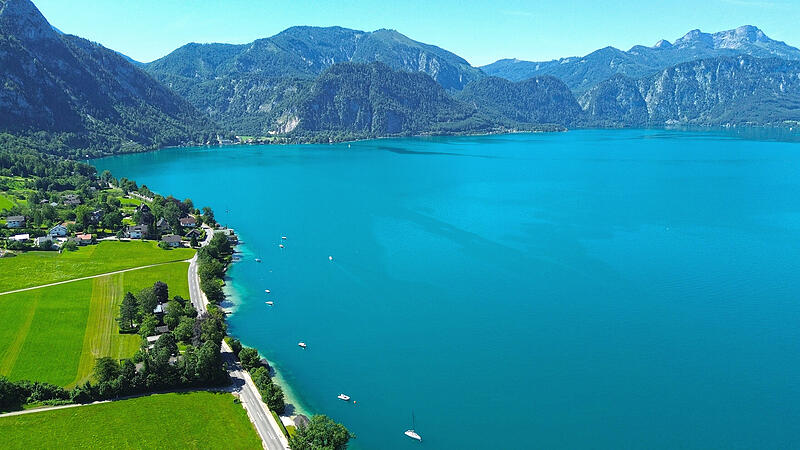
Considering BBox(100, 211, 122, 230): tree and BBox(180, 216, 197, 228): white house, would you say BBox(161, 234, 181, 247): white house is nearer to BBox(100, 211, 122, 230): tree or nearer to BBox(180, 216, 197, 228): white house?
BBox(180, 216, 197, 228): white house

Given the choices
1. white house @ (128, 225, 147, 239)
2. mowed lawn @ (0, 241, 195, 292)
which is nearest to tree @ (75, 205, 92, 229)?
white house @ (128, 225, 147, 239)

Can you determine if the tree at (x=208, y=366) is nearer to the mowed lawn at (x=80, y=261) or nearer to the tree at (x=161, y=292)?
the tree at (x=161, y=292)

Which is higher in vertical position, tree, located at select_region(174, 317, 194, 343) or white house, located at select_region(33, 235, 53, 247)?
white house, located at select_region(33, 235, 53, 247)

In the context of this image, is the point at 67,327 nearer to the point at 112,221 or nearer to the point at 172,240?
the point at 172,240

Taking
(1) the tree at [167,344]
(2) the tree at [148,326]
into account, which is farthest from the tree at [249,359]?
(2) the tree at [148,326]

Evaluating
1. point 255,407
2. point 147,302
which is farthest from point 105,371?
point 147,302

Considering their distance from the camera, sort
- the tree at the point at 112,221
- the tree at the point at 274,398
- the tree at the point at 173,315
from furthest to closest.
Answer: the tree at the point at 112,221, the tree at the point at 173,315, the tree at the point at 274,398
